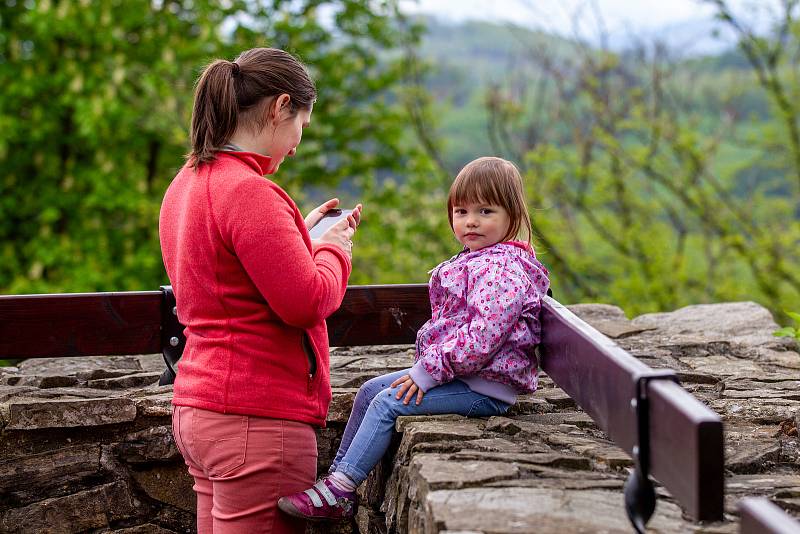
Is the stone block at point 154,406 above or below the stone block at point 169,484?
above

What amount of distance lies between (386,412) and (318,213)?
2.06ft

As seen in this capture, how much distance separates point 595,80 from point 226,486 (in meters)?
11.5

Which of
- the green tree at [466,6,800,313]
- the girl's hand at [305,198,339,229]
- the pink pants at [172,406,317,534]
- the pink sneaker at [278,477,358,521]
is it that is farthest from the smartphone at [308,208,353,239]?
the green tree at [466,6,800,313]

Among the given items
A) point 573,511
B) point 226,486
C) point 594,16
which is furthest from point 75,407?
point 594,16

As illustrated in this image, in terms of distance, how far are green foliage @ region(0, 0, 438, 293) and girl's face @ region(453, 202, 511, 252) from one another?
8.34 meters

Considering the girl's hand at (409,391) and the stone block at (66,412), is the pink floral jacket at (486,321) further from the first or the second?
the stone block at (66,412)

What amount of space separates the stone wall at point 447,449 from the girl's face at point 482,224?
1.82 ft

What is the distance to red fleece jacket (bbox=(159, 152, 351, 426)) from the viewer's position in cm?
236

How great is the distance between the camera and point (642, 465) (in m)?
2.10

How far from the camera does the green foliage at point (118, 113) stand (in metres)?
11.2

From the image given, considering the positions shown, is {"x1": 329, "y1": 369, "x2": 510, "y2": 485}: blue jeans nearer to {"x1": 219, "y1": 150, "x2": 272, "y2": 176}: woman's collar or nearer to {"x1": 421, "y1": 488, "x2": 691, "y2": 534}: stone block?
{"x1": 421, "y1": 488, "x2": 691, "y2": 534}: stone block

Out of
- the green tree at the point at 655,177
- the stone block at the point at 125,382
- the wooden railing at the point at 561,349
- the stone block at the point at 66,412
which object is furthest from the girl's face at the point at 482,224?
the green tree at the point at 655,177

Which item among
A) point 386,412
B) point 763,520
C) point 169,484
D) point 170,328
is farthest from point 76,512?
point 763,520

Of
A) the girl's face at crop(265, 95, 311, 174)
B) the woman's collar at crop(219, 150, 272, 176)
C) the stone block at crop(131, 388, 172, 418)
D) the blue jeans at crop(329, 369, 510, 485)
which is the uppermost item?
the girl's face at crop(265, 95, 311, 174)
